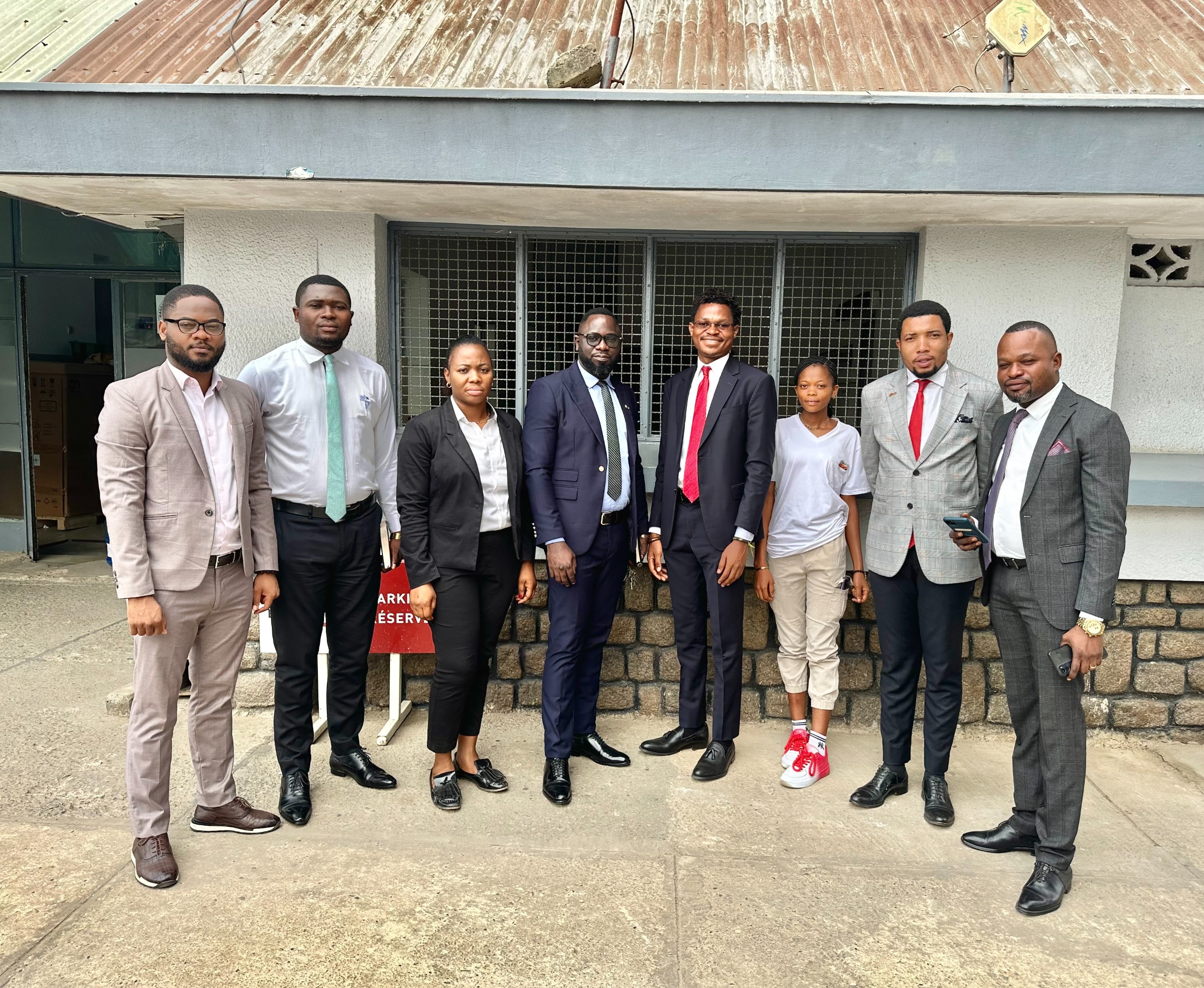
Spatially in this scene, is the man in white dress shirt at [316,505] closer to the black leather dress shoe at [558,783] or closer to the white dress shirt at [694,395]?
the black leather dress shoe at [558,783]

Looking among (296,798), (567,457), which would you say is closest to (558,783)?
(296,798)

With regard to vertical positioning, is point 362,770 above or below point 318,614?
below

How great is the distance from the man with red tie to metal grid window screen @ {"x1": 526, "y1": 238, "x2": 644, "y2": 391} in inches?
32.6

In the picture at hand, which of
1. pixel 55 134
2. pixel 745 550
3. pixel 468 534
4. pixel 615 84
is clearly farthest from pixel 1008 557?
pixel 55 134

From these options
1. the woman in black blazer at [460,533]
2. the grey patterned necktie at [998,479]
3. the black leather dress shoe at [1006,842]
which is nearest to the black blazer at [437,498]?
the woman in black blazer at [460,533]

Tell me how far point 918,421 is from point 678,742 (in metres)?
1.90

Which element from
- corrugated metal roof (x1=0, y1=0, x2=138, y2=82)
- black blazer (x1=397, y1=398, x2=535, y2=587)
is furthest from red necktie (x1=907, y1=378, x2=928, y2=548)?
corrugated metal roof (x1=0, y1=0, x2=138, y2=82)

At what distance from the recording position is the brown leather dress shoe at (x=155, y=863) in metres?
2.96

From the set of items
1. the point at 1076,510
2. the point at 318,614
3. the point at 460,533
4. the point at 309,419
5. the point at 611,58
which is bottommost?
the point at 318,614

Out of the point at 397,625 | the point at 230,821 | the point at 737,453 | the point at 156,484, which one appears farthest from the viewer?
the point at 397,625

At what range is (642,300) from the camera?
15.3ft

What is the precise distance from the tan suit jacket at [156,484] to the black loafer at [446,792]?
1.34 m

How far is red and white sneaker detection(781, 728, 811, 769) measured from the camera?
3.99 meters

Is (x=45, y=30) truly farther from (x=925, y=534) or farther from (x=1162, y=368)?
(x=1162, y=368)
